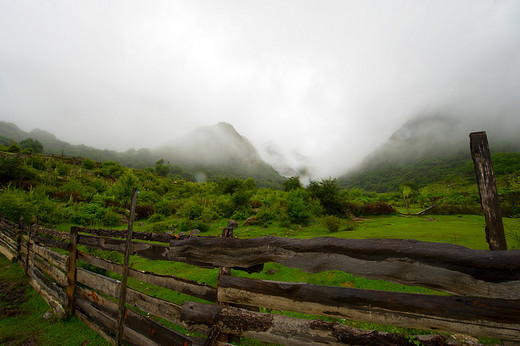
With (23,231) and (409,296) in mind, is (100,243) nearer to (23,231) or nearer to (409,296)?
(409,296)

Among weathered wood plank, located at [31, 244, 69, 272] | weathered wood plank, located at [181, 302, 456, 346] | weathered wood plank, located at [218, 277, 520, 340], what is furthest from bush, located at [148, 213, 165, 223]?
weathered wood plank, located at [218, 277, 520, 340]

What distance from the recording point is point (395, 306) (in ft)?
6.72

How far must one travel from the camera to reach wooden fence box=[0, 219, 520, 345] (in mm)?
1812

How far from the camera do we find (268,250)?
275 cm

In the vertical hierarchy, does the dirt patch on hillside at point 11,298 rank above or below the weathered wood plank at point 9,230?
below

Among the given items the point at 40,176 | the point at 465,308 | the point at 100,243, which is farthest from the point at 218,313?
the point at 40,176

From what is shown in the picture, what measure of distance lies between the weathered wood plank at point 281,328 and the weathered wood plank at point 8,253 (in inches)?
467

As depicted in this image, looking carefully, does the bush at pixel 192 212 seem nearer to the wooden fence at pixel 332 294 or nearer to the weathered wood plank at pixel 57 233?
the weathered wood plank at pixel 57 233

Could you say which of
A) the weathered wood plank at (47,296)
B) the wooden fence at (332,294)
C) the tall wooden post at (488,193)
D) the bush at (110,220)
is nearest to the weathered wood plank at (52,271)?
the weathered wood plank at (47,296)

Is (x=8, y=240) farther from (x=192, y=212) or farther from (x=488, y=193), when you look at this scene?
(x=488, y=193)

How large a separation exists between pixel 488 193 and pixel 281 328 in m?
3.41

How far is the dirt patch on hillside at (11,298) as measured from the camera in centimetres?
588

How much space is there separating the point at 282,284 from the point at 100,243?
4.79 meters

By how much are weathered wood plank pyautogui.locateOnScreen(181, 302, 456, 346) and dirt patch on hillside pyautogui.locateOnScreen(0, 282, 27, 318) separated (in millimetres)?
6525
